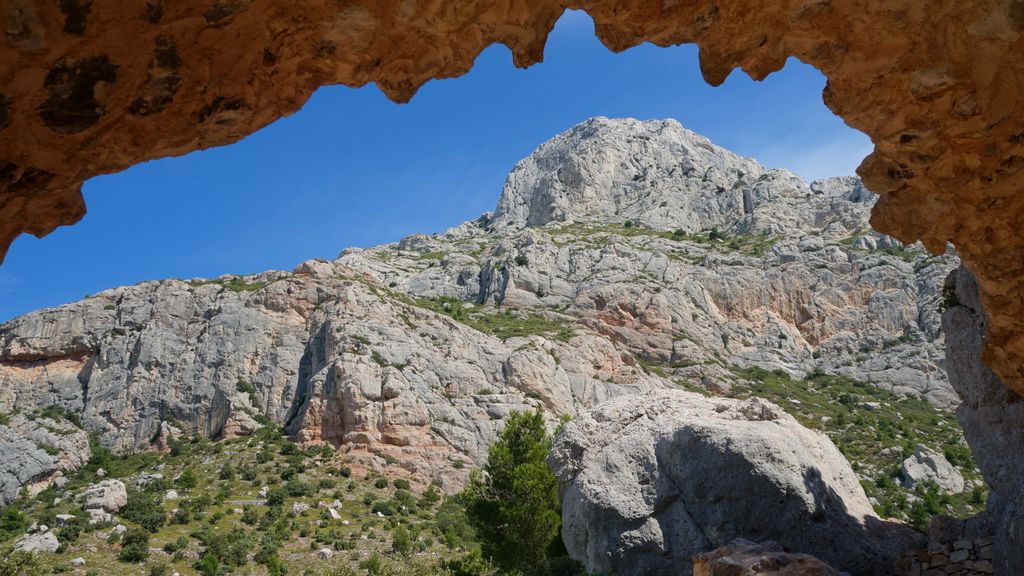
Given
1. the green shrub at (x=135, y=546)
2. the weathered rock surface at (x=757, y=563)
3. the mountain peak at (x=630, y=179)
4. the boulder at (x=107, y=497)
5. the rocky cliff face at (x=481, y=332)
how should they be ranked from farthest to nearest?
the mountain peak at (x=630, y=179)
the rocky cliff face at (x=481, y=332)
the boulder at (x=107, y=497)
the green shrub at (x=135, y=546)
the weathered rock surface at (x=757, y=563)

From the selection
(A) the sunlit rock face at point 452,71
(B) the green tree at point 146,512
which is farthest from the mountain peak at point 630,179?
(A) the sunlit rock face at point 452,71

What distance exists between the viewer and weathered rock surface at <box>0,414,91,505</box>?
4603 centimetres

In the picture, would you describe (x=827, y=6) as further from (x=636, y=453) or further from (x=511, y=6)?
(x=636, y=453)

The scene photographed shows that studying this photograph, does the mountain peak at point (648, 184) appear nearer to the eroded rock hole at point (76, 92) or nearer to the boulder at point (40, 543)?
the boulder at point (40, 543)

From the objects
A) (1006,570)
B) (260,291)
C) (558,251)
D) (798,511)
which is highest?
(558,251)

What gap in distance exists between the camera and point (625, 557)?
17172 mm

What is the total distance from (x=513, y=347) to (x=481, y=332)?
374 cm

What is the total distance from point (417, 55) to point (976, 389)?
1455 cm

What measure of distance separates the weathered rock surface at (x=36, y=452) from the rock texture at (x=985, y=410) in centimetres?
5196

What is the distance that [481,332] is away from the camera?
63.2 m

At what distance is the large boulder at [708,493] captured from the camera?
15.8 metres

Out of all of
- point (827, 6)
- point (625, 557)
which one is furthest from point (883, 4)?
point (625, 557)

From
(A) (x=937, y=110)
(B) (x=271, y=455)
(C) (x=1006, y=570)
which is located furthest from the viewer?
(B) (x=271, y=455)

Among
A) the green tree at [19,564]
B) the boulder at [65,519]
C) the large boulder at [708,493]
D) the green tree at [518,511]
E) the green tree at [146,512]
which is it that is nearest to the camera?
the large boulder at [708,493]
